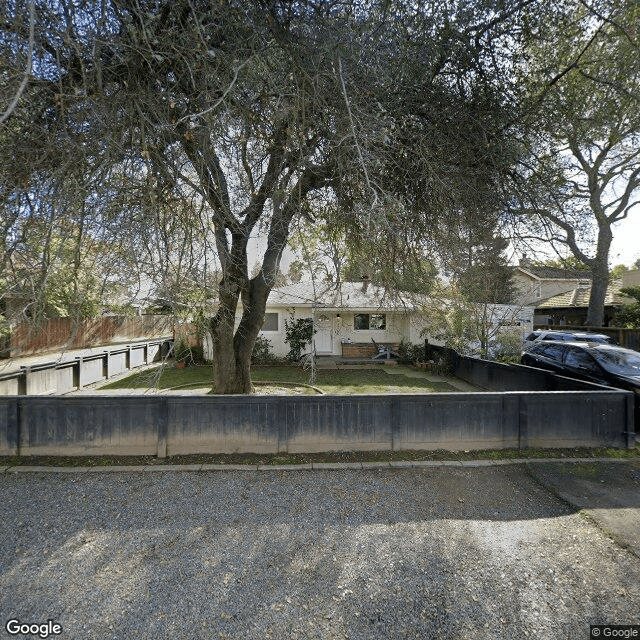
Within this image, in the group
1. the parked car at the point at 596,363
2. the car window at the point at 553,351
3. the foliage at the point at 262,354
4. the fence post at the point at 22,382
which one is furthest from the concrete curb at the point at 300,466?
the foliage at the point at 262,354

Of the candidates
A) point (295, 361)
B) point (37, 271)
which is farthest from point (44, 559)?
point (295, 361)

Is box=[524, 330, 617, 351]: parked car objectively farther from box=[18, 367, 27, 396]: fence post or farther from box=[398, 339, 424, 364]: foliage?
box=[18, 367, 27, 396]: fence post

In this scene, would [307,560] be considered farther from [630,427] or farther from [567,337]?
[567,337]

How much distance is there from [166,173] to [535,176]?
426cm

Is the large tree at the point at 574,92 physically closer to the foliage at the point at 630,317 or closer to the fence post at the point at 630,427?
the fence post at the point at 630,427

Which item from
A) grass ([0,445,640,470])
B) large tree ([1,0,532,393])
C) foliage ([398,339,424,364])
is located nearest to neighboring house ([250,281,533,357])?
foliage ([398,339,424,364])

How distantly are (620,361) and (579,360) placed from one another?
2.70ft

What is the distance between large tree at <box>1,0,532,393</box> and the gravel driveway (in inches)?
109

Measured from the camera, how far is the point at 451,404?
5.45 metres

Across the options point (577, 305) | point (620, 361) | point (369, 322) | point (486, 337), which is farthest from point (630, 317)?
point (620, 361)

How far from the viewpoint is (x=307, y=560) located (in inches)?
121

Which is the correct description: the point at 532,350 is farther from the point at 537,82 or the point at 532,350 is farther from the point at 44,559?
the point at 44,559

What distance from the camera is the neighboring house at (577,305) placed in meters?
25.0

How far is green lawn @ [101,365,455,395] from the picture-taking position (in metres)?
10.8
